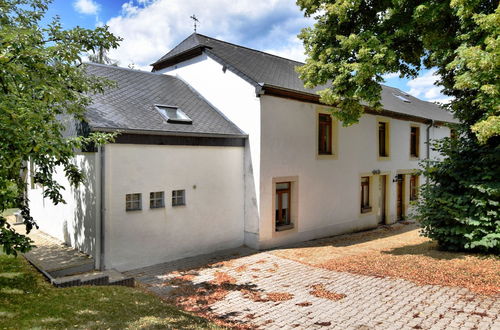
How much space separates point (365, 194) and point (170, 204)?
10.5m

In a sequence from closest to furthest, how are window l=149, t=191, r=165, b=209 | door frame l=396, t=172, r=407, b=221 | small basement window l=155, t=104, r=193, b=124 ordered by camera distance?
1. window l=149, t=191, r=165, b=209
2. small basement window l=155, t=104, r=193, b=124
3. door frame l=396, t=172, r=407, b=221

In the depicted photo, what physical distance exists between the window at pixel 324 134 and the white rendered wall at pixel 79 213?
8.84 m

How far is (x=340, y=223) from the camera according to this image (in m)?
15.1

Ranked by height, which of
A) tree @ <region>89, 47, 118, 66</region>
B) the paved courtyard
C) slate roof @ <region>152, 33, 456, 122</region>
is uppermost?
tree @ <region>89, 47, 118, 66</region>

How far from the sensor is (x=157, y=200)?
34.0ft

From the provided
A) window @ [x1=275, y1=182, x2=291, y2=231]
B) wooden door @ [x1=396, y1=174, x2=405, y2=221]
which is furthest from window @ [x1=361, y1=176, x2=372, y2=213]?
window @ [x1=275, y1=182, x2=291, y2=231]

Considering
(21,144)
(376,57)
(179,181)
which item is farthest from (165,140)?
(376,57)

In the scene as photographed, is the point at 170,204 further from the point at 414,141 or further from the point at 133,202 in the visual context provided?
the point at 414,141

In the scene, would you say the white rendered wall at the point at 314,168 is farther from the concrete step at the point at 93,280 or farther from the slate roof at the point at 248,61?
the concrete step at the point at 93,280

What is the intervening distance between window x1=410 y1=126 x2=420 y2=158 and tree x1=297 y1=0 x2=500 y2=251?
28.7 feet

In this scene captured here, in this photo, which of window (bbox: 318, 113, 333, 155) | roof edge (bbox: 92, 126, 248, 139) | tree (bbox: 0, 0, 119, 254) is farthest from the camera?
window (bbox: 318, 113, 333, 155)

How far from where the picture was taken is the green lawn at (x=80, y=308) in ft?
16.9

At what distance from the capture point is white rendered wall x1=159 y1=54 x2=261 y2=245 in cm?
1206

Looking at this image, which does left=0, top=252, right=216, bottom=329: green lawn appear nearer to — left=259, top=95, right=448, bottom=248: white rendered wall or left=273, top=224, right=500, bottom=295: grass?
left=273, top=224, right=500, bottom=295: grass
